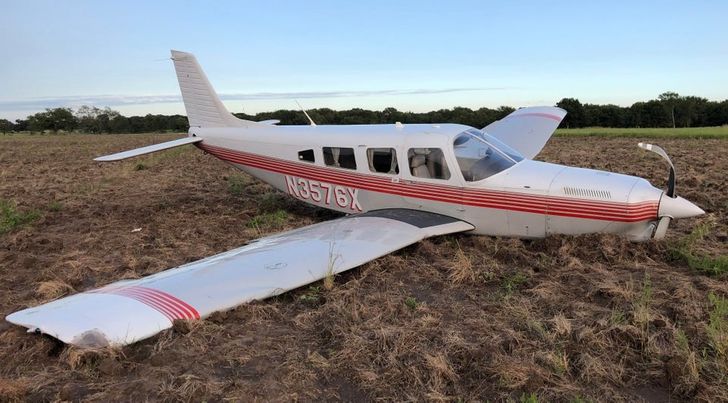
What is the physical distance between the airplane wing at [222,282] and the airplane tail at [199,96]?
16.4 ft

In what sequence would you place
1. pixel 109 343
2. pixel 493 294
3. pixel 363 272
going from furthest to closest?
pixel 363 272, pixel 493 294, pixel 109 343

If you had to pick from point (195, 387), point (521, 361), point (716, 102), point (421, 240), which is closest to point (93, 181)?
point (421, 240)

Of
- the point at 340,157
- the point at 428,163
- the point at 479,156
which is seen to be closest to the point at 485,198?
the point at 479,156

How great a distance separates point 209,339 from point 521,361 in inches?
105

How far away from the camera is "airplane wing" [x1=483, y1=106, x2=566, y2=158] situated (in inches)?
430

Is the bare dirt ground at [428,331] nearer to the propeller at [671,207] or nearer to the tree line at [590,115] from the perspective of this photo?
the propeller at [671,207]

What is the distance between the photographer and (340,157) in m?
8.16

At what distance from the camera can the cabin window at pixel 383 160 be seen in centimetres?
750

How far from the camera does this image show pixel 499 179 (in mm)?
6609

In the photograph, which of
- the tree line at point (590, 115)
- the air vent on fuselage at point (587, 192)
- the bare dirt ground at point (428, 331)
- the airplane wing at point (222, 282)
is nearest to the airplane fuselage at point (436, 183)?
the air vent on fuselage at point (587, 192)

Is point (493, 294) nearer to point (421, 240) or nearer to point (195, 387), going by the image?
point (421, 240)

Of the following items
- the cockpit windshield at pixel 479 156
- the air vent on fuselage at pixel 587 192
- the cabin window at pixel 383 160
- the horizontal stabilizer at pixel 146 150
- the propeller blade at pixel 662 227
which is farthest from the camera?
the horizontal stabilizer at pixel 146 150

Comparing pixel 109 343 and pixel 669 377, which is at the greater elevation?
pixel 109 343

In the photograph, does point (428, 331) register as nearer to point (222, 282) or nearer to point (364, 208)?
point (222, 282)
